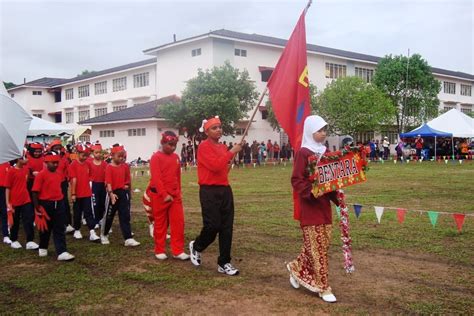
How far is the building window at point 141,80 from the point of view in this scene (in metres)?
43.7

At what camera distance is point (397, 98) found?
43844 mm

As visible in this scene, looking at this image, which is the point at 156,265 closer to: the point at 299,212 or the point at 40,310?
the point at 40,310

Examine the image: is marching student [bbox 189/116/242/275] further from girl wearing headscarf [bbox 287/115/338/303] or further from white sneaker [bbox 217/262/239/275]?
girl wearing headscarf [bbox 287/115/338/303]

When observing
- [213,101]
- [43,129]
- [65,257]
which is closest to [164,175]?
[65,257]

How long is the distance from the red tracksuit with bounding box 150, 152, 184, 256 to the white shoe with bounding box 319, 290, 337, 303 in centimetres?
253

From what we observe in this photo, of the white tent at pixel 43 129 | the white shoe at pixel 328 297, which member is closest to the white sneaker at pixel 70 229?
the white shoe at pixel 328 297

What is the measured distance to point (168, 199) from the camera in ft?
22.1

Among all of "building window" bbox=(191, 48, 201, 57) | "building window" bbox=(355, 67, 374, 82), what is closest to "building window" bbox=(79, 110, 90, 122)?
"building window" bbox=(191, 48, 201, 57)

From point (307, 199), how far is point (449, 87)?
58.9 m

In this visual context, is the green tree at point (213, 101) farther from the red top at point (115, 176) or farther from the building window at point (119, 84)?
the red top at point (115, 176)

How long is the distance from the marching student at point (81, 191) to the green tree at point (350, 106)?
2855 centimetres

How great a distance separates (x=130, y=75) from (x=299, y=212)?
139 feet

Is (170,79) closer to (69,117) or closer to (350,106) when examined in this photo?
(350,106)

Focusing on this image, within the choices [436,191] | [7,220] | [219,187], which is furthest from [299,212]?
[436,191]
